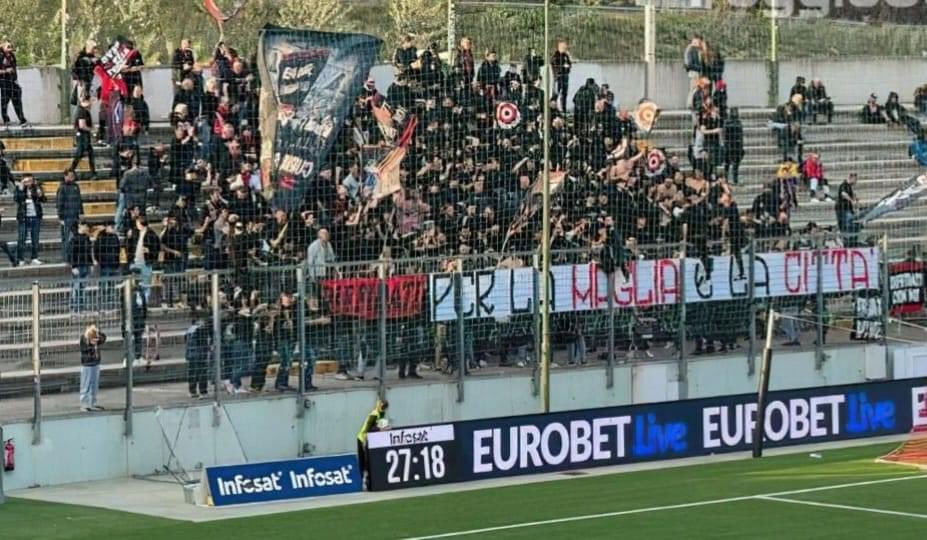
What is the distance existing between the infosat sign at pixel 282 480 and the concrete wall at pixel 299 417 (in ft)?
10.4

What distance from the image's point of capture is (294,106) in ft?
105

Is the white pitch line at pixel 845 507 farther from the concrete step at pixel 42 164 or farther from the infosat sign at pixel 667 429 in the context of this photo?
the concrete step at pixel 42 164

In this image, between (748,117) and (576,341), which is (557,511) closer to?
(576,341)

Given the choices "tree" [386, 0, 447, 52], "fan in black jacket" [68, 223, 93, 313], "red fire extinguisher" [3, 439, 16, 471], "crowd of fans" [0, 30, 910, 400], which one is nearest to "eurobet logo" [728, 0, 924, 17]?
"tree" [386, 0, 447, 52]

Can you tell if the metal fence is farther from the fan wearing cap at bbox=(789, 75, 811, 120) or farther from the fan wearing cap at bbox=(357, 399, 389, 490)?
the fan wearing cap at bbox=(789, 75, 811, 120)

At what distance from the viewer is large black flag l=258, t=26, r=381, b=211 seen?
31.8 metres

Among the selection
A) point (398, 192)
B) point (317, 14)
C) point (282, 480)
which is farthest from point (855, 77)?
point (282, 480)

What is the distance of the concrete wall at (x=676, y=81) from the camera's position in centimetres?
3531

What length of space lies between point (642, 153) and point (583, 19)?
843cm

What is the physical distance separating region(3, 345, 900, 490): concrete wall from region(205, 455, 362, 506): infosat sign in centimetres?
315

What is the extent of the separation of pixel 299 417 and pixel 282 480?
457 centimetres

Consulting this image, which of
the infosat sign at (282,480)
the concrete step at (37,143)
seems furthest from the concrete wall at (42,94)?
the infosat sign at (282,480)

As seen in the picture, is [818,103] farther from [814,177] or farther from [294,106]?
[294,106]

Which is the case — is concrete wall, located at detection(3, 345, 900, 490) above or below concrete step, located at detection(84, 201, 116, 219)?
below
